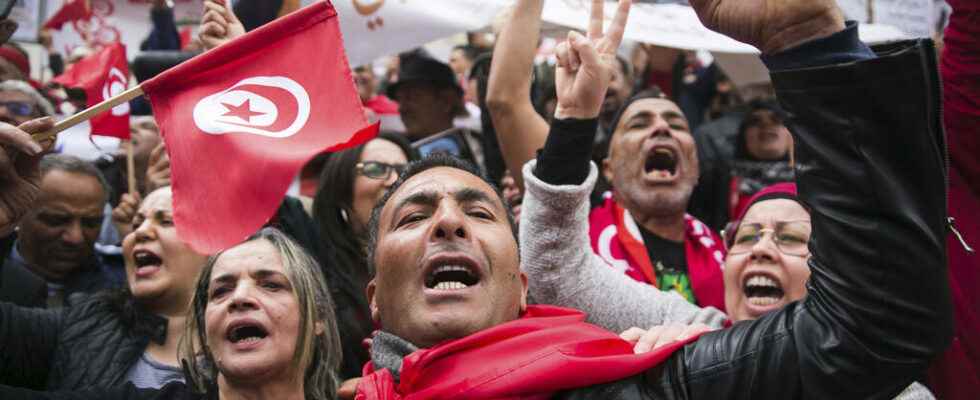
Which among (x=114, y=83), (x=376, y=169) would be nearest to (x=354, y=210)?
(x=376, y=169)

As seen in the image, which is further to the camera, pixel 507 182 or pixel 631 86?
pixel 631 86

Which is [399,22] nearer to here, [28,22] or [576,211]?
[576,211]

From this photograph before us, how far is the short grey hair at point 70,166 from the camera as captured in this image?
15.5 feet

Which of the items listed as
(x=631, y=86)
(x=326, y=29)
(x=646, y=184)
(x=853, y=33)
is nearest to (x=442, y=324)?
(x=326, y=29)

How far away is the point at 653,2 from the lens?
568cm

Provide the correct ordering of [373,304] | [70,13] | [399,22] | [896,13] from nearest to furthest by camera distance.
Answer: [373,304] < [399,22] < [896,13] < [70,13]

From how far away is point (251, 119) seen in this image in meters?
2.83

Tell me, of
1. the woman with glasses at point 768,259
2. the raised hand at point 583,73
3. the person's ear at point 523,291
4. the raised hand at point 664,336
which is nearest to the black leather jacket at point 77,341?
the person's ear at point 523,291

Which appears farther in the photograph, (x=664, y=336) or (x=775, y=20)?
(x=664, y=336)

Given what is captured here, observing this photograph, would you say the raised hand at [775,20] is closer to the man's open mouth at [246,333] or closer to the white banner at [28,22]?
the man's open mouth at [246,333]

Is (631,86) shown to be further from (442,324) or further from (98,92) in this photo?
(442,324)

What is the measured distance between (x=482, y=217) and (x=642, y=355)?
2.58ft

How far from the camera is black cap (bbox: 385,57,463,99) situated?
6160 millimetres

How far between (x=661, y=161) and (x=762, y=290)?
1.48 meters
